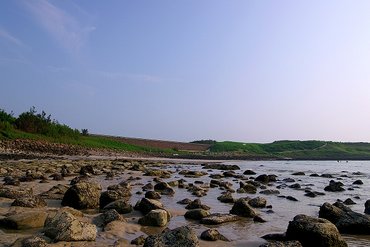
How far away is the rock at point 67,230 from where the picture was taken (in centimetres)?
708

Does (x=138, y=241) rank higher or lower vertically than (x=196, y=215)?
lower

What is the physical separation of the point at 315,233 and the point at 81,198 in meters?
6.47

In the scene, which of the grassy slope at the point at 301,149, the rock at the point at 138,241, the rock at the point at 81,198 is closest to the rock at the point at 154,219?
the rock at the point at 138,241

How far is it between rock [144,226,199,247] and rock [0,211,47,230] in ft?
9.12

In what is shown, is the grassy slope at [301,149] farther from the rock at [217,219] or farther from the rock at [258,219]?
the rock at [217,219]

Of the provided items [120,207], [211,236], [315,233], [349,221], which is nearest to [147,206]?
[120,207]

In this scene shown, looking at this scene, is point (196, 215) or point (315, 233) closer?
point (315, 233)

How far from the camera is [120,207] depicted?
10.6 meters

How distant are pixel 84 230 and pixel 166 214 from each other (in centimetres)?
272

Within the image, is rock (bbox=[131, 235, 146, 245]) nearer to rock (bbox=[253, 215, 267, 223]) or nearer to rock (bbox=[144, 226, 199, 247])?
rock (bbox=[144, 226, 199, 247])

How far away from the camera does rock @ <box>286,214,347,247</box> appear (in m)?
7.62

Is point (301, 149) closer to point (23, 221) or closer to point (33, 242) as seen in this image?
point (23, 221)

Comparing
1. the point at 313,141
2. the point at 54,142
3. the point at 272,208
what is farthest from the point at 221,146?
the point at 272,208

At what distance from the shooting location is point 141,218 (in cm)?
931
